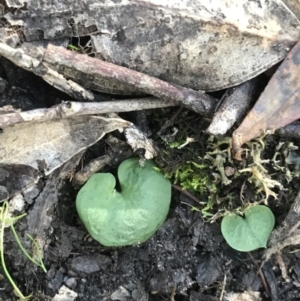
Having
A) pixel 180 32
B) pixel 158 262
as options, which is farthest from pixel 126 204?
pixel 180 32

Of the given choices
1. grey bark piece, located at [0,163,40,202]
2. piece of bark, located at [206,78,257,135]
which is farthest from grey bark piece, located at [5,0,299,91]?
grey bark piece, located at [0,163,40,202]

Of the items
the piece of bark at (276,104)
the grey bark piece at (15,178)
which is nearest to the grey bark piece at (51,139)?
the grey bark piece at (15,178)

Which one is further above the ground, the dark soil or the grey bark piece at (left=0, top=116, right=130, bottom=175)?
the grey bark piece at (left=0, top=116, right=130, bottom=175)

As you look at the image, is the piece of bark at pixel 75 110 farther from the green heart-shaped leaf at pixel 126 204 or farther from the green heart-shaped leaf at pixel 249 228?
the green heart-shaped leaf at pixel 249 228

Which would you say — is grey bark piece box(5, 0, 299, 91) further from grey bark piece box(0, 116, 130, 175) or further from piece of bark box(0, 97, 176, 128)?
grey bark piece box(0, 116, 130, 175)

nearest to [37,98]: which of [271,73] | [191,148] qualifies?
[191,148]
